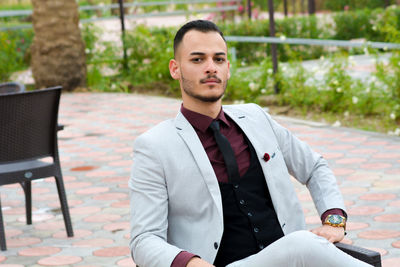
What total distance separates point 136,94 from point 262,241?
8589mm

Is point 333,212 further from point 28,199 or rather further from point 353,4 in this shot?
point 353,4

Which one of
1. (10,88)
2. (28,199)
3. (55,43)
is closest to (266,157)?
(28,199)

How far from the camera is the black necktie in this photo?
2.39 m

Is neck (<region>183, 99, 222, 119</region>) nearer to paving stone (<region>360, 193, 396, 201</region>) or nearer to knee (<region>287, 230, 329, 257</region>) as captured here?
knee (<region>287, 230, 329, 257</region>)

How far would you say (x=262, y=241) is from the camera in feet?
7.75

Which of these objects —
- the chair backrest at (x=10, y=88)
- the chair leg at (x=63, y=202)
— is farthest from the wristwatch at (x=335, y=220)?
the chair backrest at (x=10, y=88)

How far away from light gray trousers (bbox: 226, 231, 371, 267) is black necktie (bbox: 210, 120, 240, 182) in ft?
1.12

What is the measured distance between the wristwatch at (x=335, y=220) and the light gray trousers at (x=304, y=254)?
221 millimetres

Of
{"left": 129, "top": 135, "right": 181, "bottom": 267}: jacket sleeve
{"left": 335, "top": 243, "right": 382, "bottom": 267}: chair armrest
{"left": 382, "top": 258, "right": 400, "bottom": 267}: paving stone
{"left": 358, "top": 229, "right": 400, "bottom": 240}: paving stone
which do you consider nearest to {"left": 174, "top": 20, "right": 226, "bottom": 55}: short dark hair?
{"left": 129, "top": 135, "right": 181, "bottom": 267}: jacket sleeve

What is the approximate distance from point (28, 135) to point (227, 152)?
201 centimetres

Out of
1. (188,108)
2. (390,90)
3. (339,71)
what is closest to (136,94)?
(339,71)

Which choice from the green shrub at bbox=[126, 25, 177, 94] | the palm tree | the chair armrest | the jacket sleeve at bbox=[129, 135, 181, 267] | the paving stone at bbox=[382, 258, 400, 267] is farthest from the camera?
the green shrub at bbox=[126, 25, 177, 94]

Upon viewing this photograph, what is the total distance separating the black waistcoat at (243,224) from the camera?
2.35 m

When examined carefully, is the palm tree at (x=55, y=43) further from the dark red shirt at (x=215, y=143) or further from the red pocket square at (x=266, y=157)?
the red pocket square at (x=266, y=157)
